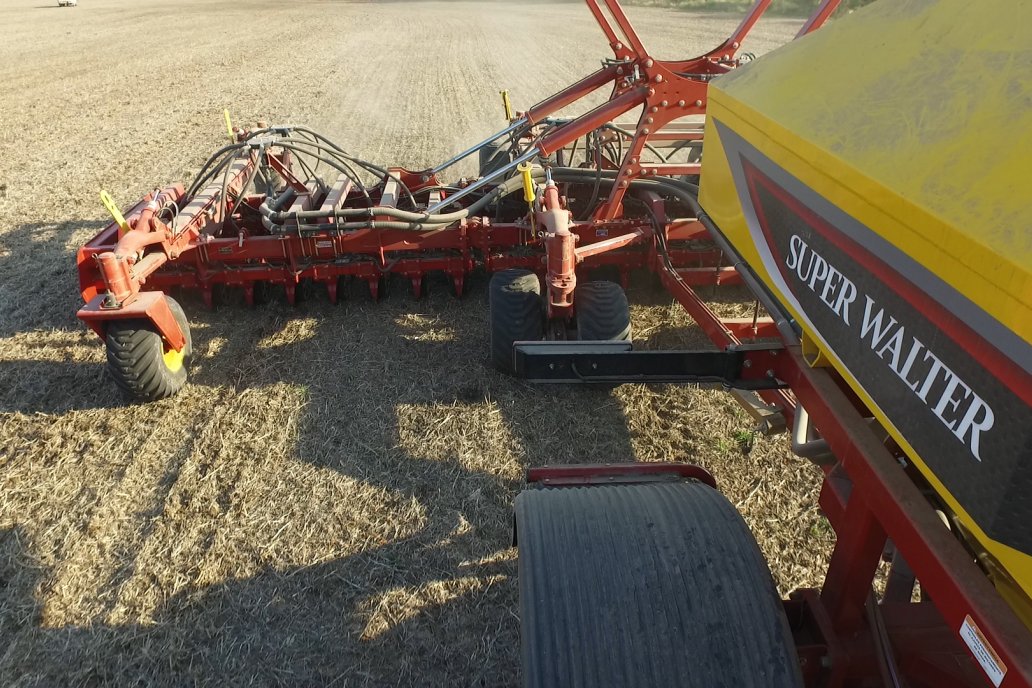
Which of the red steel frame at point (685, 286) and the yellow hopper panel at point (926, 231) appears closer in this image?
the yellow hopper panel at point (926, 231)

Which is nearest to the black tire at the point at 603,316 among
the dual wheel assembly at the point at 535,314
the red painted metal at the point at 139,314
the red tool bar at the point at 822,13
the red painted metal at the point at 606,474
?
the dual wheel assembly at the point at 535,314

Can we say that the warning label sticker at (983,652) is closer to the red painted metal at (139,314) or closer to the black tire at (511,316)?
the black tire at (511,316)

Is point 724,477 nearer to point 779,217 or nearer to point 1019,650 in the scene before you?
point 779,217

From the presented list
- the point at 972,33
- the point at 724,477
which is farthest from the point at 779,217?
the point at 724,477

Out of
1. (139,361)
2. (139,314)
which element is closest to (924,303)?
(139,314)

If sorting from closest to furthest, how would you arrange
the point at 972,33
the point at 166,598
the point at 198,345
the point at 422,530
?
the point at 972,33
the point at 166,598
the point at 422,530
the point at 198,345

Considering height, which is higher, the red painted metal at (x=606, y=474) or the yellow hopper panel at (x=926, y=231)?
the yellow hopper panel at (x=926, y=231)

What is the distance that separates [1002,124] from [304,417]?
11.8 ft

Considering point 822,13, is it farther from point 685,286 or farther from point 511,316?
point 511,316

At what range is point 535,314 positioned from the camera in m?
4.11

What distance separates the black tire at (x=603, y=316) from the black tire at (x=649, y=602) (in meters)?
2.22

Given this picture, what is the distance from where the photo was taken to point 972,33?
134 cm

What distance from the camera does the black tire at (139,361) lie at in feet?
12.3

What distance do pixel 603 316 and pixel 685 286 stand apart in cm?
51
